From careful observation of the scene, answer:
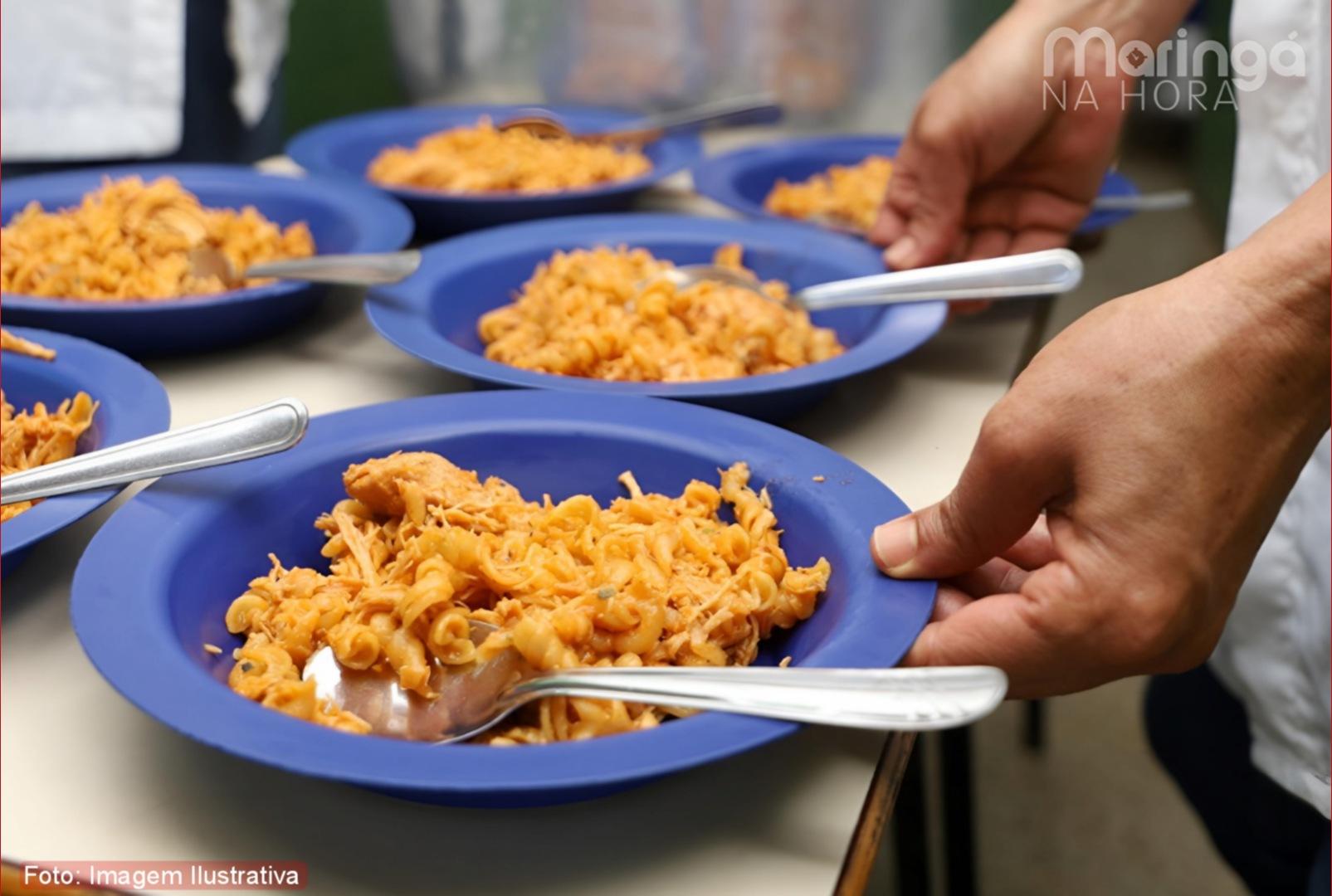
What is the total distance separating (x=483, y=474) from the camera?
1.10 m

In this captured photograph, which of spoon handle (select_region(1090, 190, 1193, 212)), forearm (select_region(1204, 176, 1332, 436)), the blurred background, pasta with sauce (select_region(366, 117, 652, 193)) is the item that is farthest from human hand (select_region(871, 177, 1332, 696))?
the blurred background

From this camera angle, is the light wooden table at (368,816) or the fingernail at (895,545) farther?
the fingernail at (895,545)

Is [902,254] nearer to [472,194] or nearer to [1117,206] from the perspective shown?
[1117,206]

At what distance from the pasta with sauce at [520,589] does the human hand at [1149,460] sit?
0.51 feet

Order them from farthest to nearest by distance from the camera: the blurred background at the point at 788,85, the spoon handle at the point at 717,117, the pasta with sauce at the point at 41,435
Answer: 1. the blurred background at the point at 788,85
2. the spoon handle at the point at 717,117
3. the pasta with sauce at the point at 41,435

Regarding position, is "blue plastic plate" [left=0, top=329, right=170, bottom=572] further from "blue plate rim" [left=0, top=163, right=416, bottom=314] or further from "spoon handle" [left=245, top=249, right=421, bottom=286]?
"spoon handle" [left=245, top=249, right=421, bottom=286]

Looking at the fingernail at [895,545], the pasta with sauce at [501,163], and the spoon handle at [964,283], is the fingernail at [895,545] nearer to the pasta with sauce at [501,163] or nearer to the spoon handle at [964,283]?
the spoon handle at [964,283]

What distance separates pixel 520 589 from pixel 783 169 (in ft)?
4.62

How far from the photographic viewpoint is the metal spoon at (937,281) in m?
1.30

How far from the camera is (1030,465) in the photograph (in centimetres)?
83

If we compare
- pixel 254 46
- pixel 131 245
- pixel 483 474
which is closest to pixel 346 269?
pixel 131 245

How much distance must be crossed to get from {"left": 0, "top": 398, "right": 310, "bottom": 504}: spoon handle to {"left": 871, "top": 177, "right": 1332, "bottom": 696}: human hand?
0.51 m

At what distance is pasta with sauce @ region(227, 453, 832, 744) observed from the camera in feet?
2.71

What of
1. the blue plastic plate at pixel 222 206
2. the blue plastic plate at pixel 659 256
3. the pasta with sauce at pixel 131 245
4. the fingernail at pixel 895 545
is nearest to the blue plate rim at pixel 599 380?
the blue plastic plate at pixel 659 256
